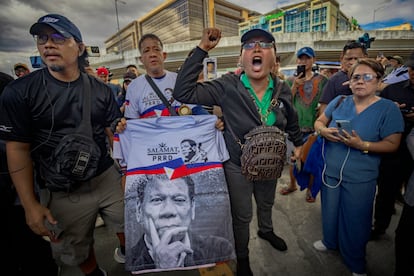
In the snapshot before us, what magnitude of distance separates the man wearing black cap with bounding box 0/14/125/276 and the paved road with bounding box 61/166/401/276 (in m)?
0.61

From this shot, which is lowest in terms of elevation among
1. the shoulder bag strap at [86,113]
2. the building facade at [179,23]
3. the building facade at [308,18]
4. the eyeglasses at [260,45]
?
the shoulder bag strap at [86,113]

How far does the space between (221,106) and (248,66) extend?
16.0 inches

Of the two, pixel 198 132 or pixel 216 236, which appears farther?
pixel 198 132

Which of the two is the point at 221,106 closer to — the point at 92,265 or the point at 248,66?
the point at 248,66

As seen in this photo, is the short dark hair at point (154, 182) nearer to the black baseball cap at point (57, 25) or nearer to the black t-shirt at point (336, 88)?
the black baseball cap at point (57, 25)

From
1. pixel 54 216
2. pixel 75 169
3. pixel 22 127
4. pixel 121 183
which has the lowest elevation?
pixel 54 216

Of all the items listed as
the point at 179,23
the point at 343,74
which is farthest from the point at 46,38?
the point at 179,23

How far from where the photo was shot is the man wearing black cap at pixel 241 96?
158 centimetres

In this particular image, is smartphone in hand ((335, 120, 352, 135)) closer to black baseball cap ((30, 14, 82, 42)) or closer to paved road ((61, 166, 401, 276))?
paved road ((61, 166, 401, 276))

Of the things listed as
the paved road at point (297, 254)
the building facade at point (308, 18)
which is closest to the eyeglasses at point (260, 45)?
the paved road at point (297, 254)

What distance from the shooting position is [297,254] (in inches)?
90.1

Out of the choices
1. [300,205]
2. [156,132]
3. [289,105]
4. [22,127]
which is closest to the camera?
[22,127]

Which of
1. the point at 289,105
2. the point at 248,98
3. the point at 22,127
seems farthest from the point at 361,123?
the point at 22,127

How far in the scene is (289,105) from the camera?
1.93 m
